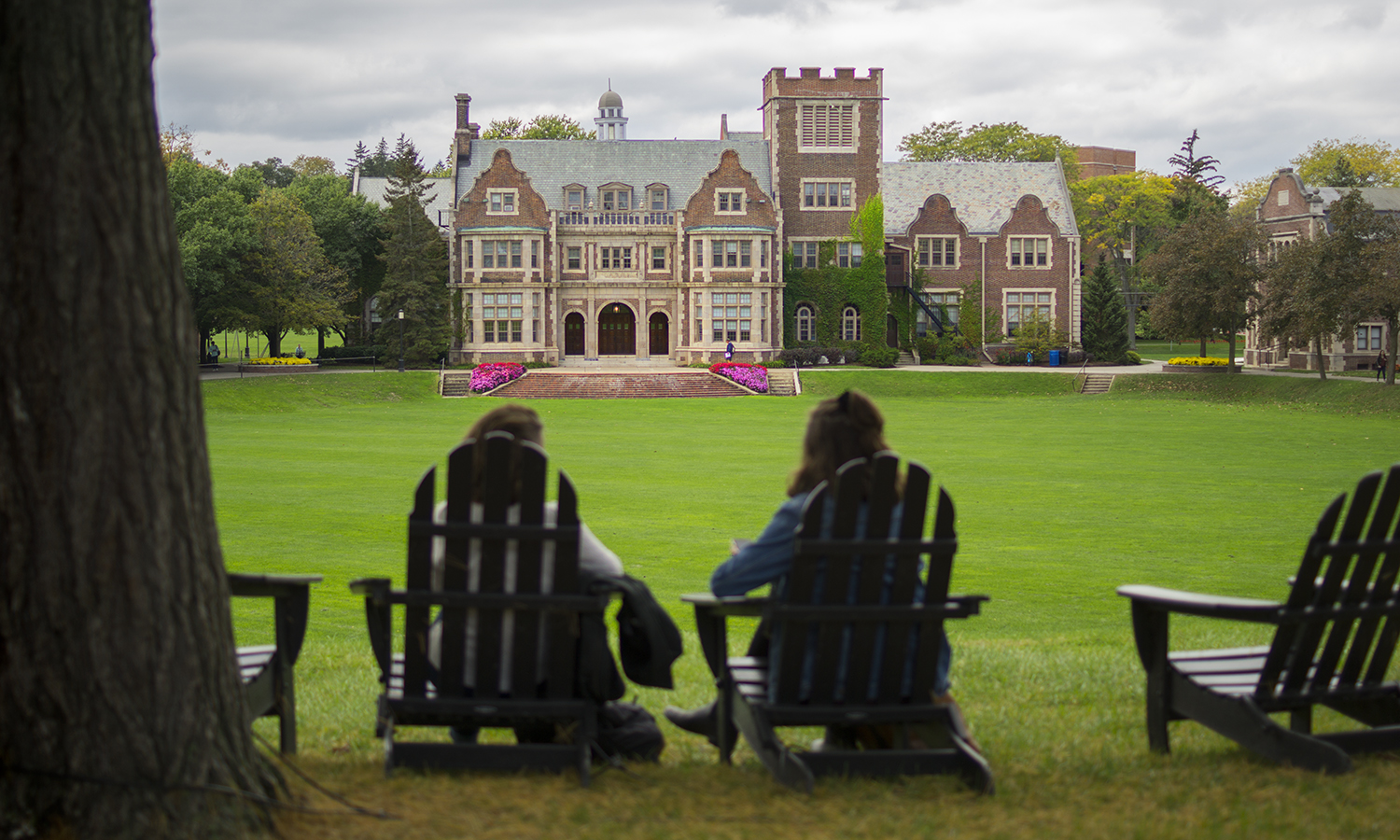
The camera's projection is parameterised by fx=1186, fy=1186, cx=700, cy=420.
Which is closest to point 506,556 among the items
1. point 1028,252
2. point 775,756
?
point 775,756

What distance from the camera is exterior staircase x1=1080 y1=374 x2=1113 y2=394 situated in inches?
1674

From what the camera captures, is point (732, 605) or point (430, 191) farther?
point (430, 191)

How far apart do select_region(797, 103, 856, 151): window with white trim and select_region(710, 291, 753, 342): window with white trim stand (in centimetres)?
815

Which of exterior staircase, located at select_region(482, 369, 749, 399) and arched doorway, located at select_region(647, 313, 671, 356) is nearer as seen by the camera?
exterior staircase, located at select_region(482, 369, 749, 399)

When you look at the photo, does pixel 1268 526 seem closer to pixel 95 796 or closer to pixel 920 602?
pixel 920 602

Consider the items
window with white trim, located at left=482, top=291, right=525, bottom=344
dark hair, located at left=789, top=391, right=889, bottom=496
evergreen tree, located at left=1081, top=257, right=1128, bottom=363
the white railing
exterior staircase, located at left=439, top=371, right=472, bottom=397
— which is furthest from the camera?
evergreen tree, located at left=1081, top=257, right=1128, bottom=363

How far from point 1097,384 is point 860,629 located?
4202 cm

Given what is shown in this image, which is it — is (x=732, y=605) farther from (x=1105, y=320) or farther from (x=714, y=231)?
(x=1105, y=320)

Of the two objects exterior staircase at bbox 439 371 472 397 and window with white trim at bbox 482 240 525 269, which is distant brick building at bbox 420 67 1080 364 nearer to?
window with white trim at bbox 482 240 525 269

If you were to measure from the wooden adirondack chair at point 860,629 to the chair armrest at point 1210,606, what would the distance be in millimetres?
735

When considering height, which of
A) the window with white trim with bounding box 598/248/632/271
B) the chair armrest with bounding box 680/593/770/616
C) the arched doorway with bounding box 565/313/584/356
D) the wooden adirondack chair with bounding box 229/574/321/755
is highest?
the window with white trim with bounding box 598/248/632/271

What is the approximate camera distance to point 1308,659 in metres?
4.07

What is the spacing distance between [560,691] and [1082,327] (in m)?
55.5

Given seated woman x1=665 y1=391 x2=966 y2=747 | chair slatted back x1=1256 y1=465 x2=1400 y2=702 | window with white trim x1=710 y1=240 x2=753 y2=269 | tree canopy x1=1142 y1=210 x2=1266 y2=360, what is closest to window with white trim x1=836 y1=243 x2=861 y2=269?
window with white trim x1=710 y1=240 x2=753 y2=269
